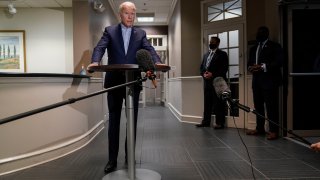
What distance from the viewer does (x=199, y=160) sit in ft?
9.63

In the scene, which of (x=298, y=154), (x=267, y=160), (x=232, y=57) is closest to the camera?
(x=267, y=160)

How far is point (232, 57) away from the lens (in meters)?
5.25

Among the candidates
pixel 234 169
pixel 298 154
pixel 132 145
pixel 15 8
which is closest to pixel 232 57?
pixel 298 154

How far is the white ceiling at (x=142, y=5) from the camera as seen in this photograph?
5.79 m

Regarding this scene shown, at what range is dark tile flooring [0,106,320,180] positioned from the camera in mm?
2457

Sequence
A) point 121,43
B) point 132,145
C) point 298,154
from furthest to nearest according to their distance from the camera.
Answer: point 298,154
point 121,43
point 132,145

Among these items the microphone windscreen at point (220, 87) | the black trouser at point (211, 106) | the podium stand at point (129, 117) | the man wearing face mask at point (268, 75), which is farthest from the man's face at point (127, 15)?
the black trouser at point (211, 106)

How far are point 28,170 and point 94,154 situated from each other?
0.75 metres

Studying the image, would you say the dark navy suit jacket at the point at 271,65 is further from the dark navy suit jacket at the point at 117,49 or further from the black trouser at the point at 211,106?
the dark navy suit jacket at the point at 117,49

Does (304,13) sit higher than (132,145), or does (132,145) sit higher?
(304,13)

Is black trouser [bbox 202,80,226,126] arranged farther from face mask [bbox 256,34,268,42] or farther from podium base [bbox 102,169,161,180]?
podium base [bbox 102,169,161,180]

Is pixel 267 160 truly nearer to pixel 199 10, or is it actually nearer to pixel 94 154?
pixel 94 154

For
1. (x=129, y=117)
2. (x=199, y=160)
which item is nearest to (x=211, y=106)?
(x=199, y=160)

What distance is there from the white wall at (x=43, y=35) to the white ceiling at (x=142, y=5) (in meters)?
0.21
